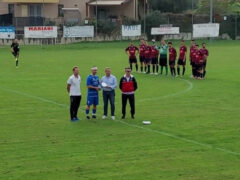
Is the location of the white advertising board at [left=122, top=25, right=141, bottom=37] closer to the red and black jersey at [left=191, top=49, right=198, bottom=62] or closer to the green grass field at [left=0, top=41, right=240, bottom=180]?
the green grass field at [left=0, top=41, right=240, bottom=180]

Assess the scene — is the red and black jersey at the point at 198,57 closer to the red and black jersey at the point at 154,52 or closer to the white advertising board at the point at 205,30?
the red and black jersey at the point at 154,52

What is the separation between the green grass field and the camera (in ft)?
46.7

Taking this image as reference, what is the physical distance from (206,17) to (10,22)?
2231 centimetres

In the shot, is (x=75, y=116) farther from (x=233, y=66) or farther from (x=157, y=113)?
(x=233, y=66)

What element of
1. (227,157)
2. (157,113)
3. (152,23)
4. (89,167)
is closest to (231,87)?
(157,113)

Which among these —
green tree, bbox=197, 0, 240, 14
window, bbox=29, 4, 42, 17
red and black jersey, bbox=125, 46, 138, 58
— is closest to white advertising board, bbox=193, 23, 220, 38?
green tree, bbox=197, 0, 240, 14

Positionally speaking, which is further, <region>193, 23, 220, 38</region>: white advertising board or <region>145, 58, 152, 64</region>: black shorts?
<region>193, 23, 220, 38</region>: white advertising board

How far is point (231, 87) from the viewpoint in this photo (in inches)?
1145

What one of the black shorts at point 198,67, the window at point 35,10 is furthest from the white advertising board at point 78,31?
the black shorts at point 198,67

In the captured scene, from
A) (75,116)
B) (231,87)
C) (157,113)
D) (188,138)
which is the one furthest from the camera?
(231,87)

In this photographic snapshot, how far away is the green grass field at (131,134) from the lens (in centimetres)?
1423

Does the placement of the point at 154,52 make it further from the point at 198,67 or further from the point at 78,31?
the point at 78,31

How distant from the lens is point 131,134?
59.9 ft

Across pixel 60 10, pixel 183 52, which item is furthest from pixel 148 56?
pixel 60 10
